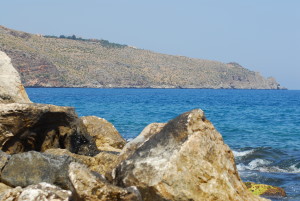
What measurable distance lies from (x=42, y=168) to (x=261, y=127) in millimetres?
27394

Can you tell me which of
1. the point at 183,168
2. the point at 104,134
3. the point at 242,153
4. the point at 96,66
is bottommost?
the point at 242,153

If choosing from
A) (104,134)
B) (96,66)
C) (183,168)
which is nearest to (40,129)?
(104,134)

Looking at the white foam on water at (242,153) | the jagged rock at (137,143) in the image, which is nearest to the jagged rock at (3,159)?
the jagged rock at (137,143)

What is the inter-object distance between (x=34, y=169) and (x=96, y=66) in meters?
146

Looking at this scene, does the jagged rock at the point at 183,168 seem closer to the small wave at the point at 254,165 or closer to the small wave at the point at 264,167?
the small wave at the point at 264,167

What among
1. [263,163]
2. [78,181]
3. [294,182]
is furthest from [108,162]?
[263,163]

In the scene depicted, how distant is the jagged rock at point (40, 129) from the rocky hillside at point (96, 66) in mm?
117123

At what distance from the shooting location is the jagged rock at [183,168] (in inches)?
251

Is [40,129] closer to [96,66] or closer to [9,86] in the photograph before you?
[9,86]

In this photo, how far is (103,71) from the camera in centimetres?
15338

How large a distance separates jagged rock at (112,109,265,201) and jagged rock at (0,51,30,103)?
19.1 ft

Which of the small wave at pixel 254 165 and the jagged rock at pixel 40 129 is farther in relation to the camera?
the small wave at pixel 254 165

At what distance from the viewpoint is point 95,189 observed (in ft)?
17.7

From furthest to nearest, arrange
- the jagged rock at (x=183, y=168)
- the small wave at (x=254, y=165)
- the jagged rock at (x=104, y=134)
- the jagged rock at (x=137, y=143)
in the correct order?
the small wave at (x=254, y=165) < the jagged rock at (x=104, y=134) < the jagged rock at (x=137, y=143) < the jagged rock at (x=183, y=168)
